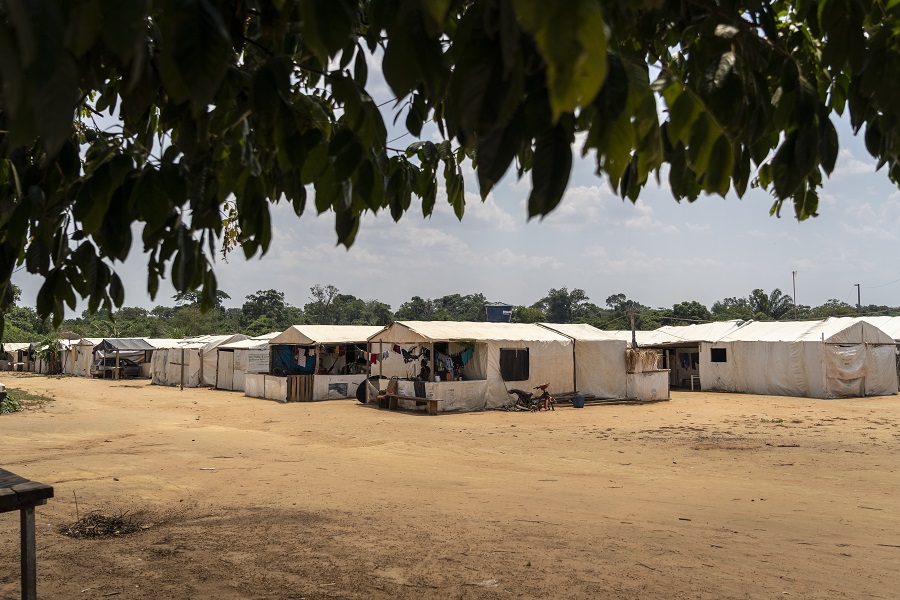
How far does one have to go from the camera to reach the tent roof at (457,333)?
20688 millimetres

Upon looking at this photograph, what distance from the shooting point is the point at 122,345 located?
121 ft

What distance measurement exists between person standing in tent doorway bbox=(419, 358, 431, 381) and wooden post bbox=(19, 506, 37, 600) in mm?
16679

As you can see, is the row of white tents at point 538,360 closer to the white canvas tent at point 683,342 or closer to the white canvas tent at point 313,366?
the white canvas tent at point 313,366

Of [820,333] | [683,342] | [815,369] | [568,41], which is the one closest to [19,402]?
[568,41]

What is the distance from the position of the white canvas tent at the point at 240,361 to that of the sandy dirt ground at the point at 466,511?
12595 millimetres

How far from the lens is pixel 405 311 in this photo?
250 ft

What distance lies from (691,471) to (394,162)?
8.58 m

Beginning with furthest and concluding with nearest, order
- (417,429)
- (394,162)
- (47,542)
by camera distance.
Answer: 1. (417,429)
2. (47,542)
3. (394,162)

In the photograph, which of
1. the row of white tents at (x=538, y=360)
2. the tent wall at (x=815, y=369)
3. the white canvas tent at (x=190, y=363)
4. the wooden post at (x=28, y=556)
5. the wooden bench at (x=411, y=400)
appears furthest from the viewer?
the white canvas tent at (x=190, y=363)

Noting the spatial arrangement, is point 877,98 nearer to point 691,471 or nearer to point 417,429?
point 691,471

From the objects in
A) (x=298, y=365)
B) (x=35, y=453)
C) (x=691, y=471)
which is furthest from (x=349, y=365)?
(x=691, y=471)

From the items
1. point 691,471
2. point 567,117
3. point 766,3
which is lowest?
point 691,471

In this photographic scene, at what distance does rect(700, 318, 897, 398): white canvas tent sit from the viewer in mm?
24609

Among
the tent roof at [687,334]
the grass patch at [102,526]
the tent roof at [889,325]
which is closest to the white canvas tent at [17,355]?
the tent roof at [687,334]
